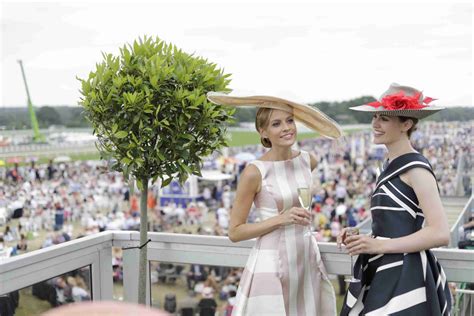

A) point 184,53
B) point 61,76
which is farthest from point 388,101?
point 61,76

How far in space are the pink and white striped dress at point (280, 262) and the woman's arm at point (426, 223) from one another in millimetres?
322

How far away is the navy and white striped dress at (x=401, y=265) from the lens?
1.63 m

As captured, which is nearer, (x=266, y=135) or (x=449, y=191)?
(x=266, y=135)

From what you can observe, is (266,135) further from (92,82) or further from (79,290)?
(79,290)

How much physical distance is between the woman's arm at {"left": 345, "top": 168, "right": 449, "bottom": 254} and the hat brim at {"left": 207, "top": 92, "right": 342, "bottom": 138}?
0.40 m

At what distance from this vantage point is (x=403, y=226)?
1.64 metres

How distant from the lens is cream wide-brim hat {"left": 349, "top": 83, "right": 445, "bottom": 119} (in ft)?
5.43

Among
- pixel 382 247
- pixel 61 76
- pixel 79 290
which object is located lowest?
pixel 79 290

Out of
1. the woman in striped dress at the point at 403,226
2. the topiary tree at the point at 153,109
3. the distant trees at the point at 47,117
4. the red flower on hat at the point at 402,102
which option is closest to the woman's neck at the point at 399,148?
the woman in striped dress at the point at 403,226

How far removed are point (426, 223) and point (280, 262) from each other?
1.67 feet

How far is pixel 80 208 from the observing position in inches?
1052

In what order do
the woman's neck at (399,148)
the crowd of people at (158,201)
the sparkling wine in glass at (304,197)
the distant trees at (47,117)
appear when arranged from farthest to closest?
the distant trees at (47,117)
the crowd of people at (158,201)
the sparkling wine in glass at (304,197)
the woman's neck at (399,148)

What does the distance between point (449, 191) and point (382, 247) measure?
32.9 m

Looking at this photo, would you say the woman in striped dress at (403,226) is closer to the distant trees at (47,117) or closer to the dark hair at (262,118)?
the dark hair at (262,118)
